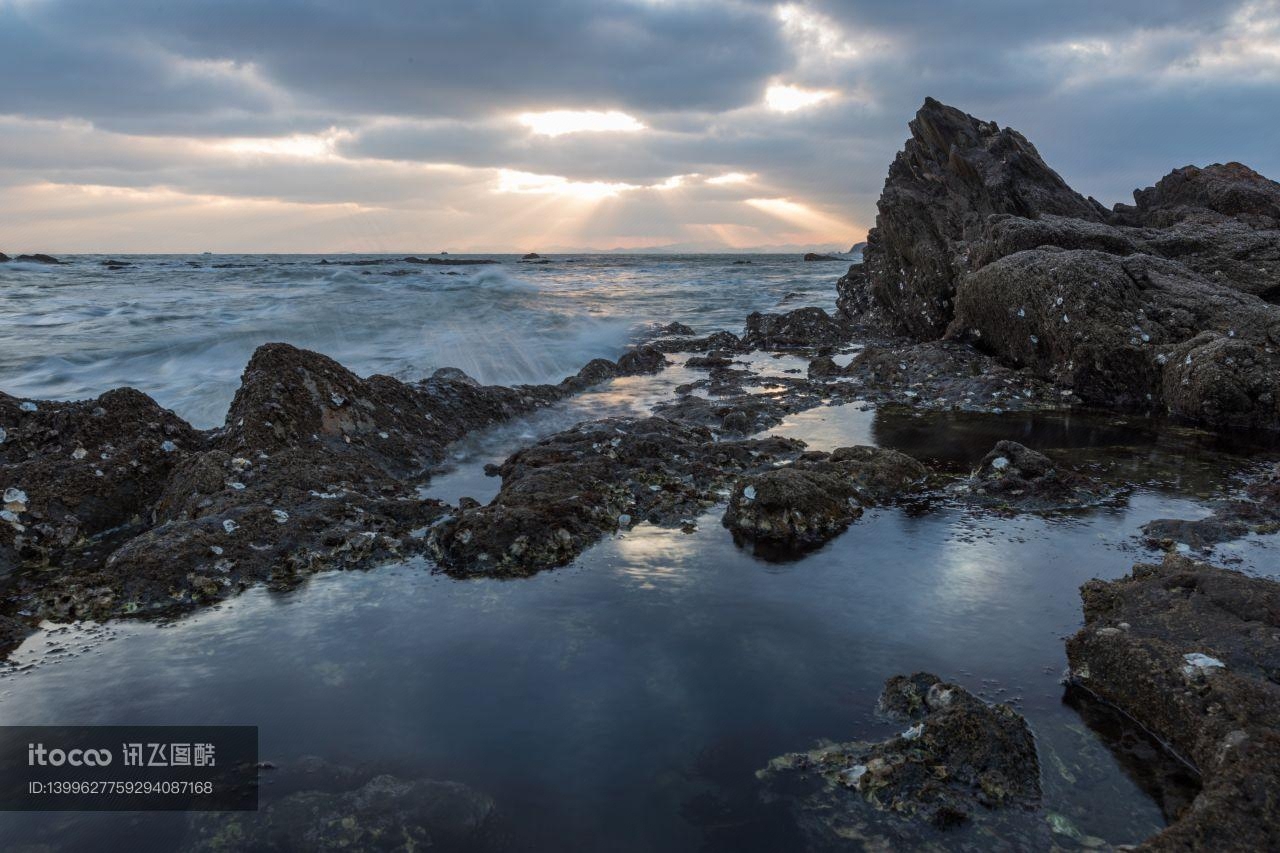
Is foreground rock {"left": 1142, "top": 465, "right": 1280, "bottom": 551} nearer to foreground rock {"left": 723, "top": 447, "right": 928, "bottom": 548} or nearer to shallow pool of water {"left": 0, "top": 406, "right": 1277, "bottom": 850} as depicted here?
shallow pool of water {"left": 0, "top": 406, "right": 1277, "bottom": 850}

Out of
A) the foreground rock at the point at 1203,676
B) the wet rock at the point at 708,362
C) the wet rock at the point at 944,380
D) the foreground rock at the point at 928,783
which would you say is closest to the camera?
the foreground rock at the point at 1203,676

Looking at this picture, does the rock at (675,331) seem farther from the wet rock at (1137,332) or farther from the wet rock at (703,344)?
the wet rock at (1137,332)

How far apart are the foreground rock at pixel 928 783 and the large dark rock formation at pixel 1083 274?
31.4 feet

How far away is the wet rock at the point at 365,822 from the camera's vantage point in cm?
336

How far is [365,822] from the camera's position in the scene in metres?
3.47

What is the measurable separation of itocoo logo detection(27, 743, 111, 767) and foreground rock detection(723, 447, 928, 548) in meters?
→ 4.71

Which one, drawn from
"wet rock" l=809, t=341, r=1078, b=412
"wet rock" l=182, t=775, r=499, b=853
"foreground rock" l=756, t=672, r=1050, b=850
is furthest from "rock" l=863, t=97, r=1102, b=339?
"wet rock" l=182, t=775, r=499, b=853

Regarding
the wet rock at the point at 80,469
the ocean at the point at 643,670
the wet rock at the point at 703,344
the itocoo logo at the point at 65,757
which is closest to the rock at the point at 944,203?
the wet rock at the point at 703,344

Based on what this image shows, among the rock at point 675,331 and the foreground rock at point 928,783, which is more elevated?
the rock at point 675,331

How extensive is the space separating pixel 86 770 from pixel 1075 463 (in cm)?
963

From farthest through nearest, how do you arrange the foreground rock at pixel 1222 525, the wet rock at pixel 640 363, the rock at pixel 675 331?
the rock at pixel 675 331
the wet rock at pixel 640 363
the foreground rock at pixel 1222 525

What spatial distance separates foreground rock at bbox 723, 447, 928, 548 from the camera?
21.9 ft

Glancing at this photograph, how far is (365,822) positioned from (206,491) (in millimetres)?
4825

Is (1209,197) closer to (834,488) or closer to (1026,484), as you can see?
(1026,484)
